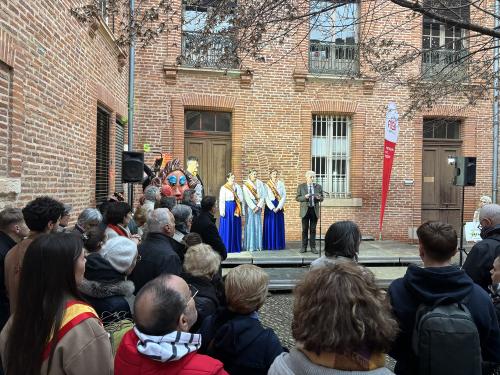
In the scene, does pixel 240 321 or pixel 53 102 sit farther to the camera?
pixel 53 102

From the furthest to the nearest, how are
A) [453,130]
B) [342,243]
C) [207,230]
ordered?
[453,130], [207,230], [342,243]

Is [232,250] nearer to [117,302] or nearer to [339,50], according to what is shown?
[339,50]

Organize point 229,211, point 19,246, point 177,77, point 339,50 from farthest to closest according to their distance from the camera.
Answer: point 339,50
point 177,77
point 229,211
point 19,246

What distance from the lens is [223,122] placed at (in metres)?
13.3

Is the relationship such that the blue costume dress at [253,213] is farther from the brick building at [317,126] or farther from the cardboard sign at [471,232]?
the cardboard sign at [471,232]

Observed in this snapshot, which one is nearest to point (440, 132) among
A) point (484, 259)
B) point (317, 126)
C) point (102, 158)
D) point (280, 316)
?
point (317, 126)

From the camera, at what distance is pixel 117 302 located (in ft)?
9.04

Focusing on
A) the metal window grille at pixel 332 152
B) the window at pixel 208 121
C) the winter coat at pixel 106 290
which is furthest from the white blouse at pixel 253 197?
the winter coat at pixel 106 290

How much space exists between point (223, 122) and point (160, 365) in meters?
11.8

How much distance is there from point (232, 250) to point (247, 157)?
9.33 feet

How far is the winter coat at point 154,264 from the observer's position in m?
3.81

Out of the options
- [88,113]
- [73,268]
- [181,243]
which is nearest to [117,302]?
[73,268]

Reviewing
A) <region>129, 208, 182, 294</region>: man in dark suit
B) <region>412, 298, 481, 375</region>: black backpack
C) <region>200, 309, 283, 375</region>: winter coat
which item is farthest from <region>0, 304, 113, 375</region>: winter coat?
<region>129, 208, 182, 294</region>: man in dark suit

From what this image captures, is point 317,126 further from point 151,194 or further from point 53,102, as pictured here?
point 53,102
